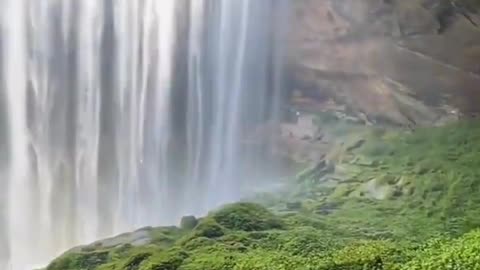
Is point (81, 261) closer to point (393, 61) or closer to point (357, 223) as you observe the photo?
point (357, 223)

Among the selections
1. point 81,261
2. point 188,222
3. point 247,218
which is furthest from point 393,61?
point 81,261

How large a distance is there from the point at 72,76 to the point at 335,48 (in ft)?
4.44

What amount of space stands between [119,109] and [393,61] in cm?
140

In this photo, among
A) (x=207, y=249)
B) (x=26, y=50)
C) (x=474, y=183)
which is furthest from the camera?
(x=26, y=50)

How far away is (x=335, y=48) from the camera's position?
416cm

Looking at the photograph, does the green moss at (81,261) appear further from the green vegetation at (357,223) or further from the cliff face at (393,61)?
the cliff face at (393,61)

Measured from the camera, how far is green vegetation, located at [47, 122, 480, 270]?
3.38 m

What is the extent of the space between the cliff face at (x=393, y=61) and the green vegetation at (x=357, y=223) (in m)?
0.15

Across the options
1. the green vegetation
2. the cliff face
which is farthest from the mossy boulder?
the cliff face

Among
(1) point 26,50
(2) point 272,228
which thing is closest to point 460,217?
(2) point 272,228

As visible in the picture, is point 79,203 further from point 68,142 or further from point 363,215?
point 363,215

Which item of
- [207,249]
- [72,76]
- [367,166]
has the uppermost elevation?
[72,76]

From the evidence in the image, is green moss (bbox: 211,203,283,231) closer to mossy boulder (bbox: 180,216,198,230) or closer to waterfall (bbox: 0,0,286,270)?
mossy boulder (bbox: 180,216,198,230)

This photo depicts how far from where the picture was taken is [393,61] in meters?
4.05
